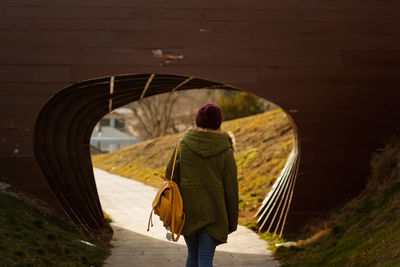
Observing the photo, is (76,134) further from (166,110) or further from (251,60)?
(166,110)

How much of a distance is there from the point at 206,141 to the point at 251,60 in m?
3.70

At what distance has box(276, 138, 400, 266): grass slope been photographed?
499cm

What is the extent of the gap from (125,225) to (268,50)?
4.29m

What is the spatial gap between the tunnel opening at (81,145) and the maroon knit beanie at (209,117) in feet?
12.1

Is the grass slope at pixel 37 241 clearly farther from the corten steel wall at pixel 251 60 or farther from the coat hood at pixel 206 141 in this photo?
the coat hood at pixel 206 141

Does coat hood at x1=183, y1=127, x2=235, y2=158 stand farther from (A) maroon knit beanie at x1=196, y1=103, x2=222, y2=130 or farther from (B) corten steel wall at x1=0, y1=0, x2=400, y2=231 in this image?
(B) corten steel wall at x1=0, y1=0, x2=400, y2=231

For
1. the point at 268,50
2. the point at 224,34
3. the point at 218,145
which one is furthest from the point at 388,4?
the point at 218,145

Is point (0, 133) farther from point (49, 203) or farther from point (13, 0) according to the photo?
point (13, 0)

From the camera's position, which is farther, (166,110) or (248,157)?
(166,110)

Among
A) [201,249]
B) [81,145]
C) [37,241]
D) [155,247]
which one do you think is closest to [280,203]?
[155,247]

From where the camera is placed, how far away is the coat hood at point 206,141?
3.96 m

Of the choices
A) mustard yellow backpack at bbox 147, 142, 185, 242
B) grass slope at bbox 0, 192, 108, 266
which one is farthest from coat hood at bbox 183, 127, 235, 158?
grass slope at bbox 0, 192, 108, 266

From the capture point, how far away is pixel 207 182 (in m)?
3.93

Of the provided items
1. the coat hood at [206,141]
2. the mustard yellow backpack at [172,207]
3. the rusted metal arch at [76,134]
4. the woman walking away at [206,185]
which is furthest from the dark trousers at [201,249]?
the rusted metal arch at [76,134]
